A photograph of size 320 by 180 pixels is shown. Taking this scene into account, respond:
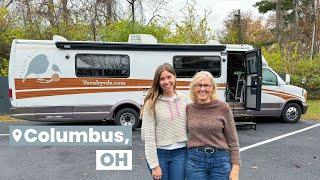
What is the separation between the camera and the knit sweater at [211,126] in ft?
11.6

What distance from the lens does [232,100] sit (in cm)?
1302

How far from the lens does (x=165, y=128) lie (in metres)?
3.65

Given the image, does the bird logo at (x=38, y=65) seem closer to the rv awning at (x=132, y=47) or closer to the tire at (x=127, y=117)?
the rv awning at (x=132, y=47)

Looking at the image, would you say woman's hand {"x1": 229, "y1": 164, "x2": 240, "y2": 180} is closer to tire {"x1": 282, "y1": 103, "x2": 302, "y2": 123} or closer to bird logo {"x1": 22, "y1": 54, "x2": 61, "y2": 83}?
bird logo {"x1": 22, "y1": 54, "x2": 61, "y2": 83}

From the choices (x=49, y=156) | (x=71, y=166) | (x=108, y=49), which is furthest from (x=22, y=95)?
(x=71, y=166)

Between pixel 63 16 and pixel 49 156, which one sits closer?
pixel 49 156

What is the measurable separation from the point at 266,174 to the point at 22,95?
718 centimetres

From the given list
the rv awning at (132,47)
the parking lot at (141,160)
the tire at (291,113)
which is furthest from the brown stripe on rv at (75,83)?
the tire at (291,113)

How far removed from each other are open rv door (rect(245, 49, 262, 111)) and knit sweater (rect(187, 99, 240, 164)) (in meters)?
8.39

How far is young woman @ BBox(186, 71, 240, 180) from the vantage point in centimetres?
356

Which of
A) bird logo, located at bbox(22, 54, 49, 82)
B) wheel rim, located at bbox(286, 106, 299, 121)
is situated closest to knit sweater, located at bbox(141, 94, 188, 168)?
bird logo, located at bbox(22, 54, 49, 82)

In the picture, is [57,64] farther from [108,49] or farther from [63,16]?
[63,16]

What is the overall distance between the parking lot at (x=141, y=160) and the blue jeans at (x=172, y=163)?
3020mm

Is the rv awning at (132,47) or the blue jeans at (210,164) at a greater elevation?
the rv awning at (132,47)
